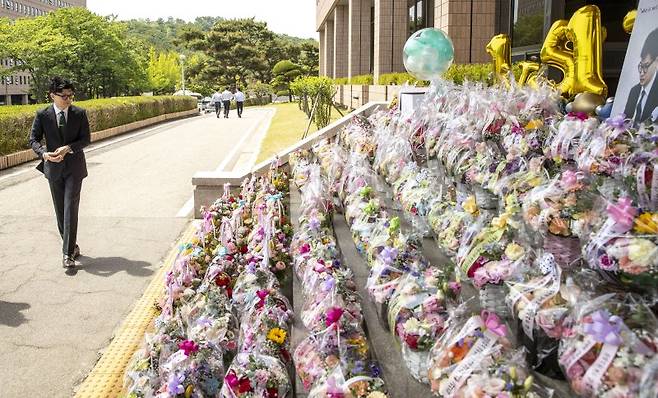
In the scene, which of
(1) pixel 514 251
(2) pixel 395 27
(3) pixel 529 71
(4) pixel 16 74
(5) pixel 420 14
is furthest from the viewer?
(4) pixel 16 74

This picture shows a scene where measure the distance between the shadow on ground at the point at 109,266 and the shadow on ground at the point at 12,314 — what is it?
35.4 inches

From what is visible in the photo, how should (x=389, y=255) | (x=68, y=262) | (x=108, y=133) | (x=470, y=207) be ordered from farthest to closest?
(x=108, y=133), (x=68, y=262), (x=470, y=207), (x=389, y=255)

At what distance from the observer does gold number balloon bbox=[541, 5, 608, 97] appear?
456 cm

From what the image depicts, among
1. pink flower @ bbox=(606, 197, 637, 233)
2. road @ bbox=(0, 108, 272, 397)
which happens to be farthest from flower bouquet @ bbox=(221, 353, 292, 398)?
road @ bbox=(0, 108, 272, 397)

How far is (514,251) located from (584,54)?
2.57 m

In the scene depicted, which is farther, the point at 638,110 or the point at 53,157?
the point at 53,157

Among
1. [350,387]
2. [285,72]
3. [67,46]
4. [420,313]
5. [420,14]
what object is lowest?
[350,387]

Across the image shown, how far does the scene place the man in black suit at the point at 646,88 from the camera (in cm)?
404

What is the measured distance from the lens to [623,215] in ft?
7.44

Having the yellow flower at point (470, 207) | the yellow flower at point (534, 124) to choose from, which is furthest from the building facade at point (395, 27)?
the yellow flower at point (470, 207)

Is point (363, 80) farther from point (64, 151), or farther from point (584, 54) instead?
point (584, 54)

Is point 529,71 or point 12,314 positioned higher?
point 529,71

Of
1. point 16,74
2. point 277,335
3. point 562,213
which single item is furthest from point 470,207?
point 16,74

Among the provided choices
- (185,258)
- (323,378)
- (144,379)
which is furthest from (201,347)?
(185,258)
